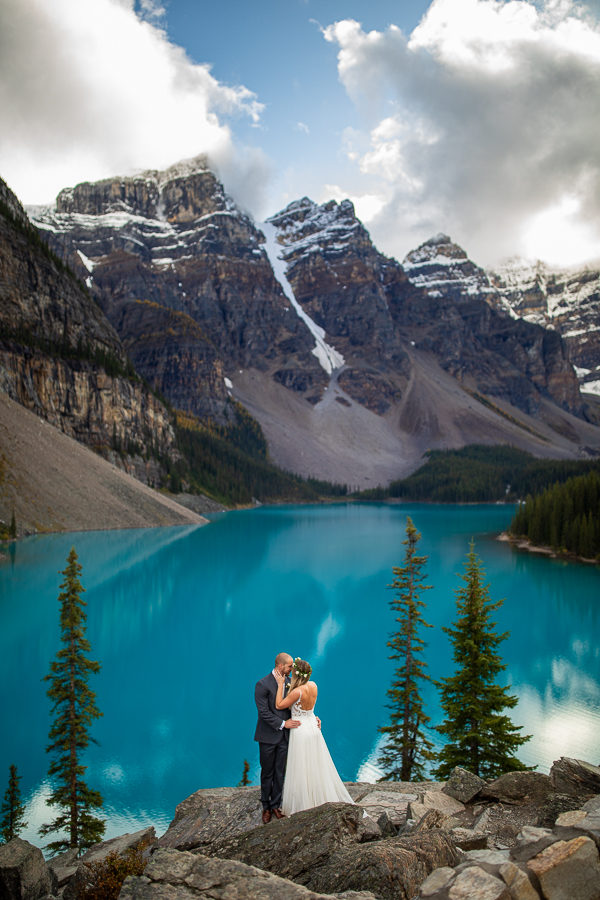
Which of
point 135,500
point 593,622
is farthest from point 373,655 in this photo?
point 135,500

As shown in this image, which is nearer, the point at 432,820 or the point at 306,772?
the point at 432,820

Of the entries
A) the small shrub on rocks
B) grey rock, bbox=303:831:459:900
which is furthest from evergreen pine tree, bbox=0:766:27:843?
grey rock, bbox=303:831:459:900

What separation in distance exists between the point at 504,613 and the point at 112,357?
328 feet

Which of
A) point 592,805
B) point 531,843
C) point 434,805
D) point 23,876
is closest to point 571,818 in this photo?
point 592,805

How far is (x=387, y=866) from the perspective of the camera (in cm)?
570

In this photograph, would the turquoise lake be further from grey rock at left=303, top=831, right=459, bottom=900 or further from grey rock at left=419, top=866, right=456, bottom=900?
grey rock at left=419, top=866, right=456, bottom=900

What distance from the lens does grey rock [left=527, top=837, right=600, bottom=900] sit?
4.89 m

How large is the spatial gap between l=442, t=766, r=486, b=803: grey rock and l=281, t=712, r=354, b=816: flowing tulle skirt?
236 cm

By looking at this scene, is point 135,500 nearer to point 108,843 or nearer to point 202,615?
point 202,615

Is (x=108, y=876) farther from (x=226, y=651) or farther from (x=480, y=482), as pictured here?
(x=480, y=482)

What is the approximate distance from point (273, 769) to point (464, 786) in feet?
11.4

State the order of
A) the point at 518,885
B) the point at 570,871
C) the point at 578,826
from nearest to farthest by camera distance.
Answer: the point at 518,885 < the point at 570,871 < the point at 578,826

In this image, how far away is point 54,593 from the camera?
127ft

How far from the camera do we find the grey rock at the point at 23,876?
24.1ft
